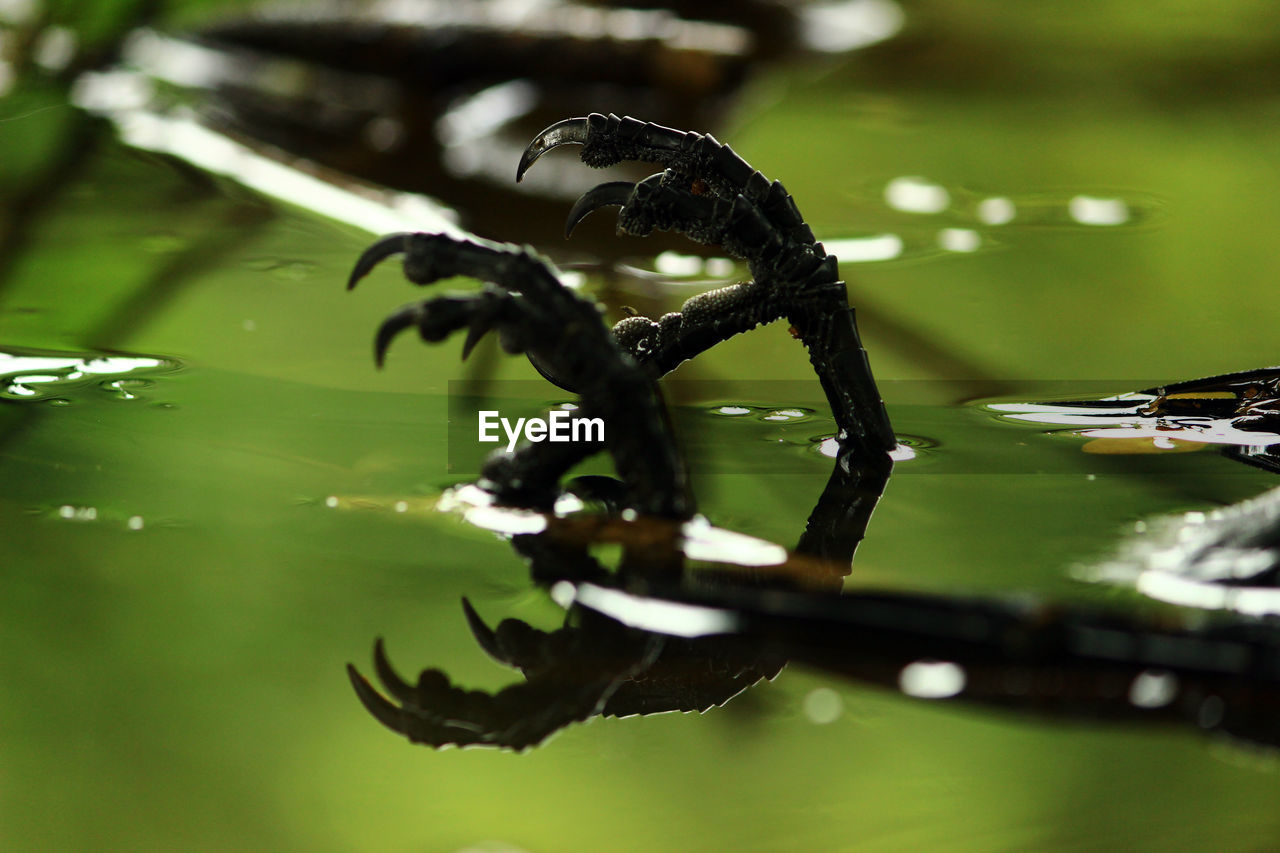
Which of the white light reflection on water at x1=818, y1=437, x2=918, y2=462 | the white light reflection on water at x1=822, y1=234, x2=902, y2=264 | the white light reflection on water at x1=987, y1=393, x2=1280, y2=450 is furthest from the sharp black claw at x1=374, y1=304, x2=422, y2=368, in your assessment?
the white light reflection on water at x1=822, y1=234, x2=902, y2=264

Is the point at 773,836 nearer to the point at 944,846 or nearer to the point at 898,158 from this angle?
the point at 944,846

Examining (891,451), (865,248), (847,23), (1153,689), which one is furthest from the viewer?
(847,23)

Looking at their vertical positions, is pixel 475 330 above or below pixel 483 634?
above

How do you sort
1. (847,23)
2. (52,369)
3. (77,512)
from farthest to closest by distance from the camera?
1. (847,23)
2. (52,369)
3. (77,512)

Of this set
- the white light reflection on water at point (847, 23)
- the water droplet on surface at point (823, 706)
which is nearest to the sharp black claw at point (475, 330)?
the water droplet on surface at point (823, 706)

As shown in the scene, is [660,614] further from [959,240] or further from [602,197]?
[959,240]

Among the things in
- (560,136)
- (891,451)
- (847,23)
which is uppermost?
(847,23)

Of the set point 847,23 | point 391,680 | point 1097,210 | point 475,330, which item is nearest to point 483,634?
point 391,680
